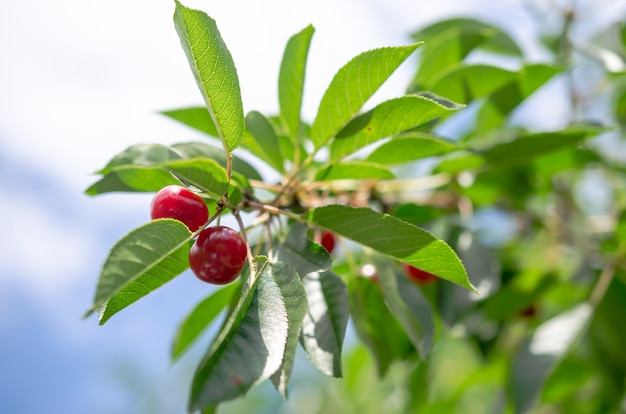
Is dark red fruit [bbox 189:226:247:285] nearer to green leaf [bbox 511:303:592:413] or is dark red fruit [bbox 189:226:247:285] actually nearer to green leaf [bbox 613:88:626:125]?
green leaf [bbox 511:303:592:413]

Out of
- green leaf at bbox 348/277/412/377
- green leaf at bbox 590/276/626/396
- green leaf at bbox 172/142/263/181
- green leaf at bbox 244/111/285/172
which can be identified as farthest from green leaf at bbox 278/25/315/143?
green leaf at bbox 590/276/626/396

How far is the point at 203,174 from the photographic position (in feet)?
2.87

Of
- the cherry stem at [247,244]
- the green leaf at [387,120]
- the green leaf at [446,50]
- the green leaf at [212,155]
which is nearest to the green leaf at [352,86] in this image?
the green leaf at [387,120]

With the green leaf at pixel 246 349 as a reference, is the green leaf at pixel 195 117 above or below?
above

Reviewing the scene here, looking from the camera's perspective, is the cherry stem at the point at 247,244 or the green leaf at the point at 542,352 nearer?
the cherry stem at the point at 247,244

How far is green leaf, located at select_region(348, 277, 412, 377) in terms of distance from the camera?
1.39m

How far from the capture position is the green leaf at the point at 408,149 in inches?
50.8

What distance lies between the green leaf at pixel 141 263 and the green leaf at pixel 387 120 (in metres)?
0.40

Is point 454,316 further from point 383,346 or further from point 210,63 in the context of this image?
point 210,63

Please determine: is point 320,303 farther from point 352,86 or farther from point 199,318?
point 199,318

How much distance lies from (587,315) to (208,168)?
1230mm

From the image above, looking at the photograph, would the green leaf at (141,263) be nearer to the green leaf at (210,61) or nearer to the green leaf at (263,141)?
the green leaf at (210,61)

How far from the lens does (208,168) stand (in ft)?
2.87

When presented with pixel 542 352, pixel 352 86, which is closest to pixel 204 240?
pixel 352 86
